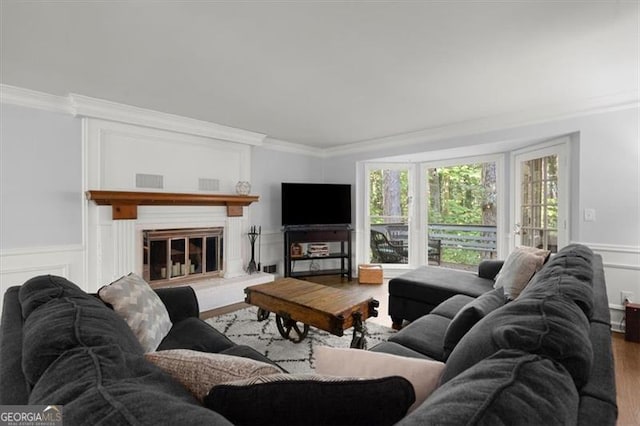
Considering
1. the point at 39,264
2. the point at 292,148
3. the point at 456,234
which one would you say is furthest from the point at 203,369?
the point at 456,234

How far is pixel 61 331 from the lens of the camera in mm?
851

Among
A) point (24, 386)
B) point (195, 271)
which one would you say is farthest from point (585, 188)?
point (195, 271)

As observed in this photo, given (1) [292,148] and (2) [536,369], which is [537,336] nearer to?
(2) [536,369]

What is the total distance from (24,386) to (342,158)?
16.0 ft

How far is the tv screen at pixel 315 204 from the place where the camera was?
4.75 metres

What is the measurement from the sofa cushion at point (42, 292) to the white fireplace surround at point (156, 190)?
2130 millimetres

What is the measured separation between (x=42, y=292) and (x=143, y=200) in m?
2.35

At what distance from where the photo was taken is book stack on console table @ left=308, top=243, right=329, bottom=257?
16.4ft

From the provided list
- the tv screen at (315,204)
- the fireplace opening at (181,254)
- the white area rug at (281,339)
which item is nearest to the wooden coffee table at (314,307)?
the white area rug at (281,339)

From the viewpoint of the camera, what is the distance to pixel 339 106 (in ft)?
10.6

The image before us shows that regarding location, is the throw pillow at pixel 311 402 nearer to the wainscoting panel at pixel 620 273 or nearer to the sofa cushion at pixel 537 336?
the sofa cushion at pixel 537 336

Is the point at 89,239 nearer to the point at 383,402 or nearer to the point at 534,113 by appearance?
the point at 383,402

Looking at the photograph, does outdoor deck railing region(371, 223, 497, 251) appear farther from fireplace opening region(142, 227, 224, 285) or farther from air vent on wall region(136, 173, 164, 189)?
air vent on wall region(136, 173, 164, 189)

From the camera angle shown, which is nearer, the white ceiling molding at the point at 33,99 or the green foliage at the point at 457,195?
the white ceiling molding at the point at 33,99
